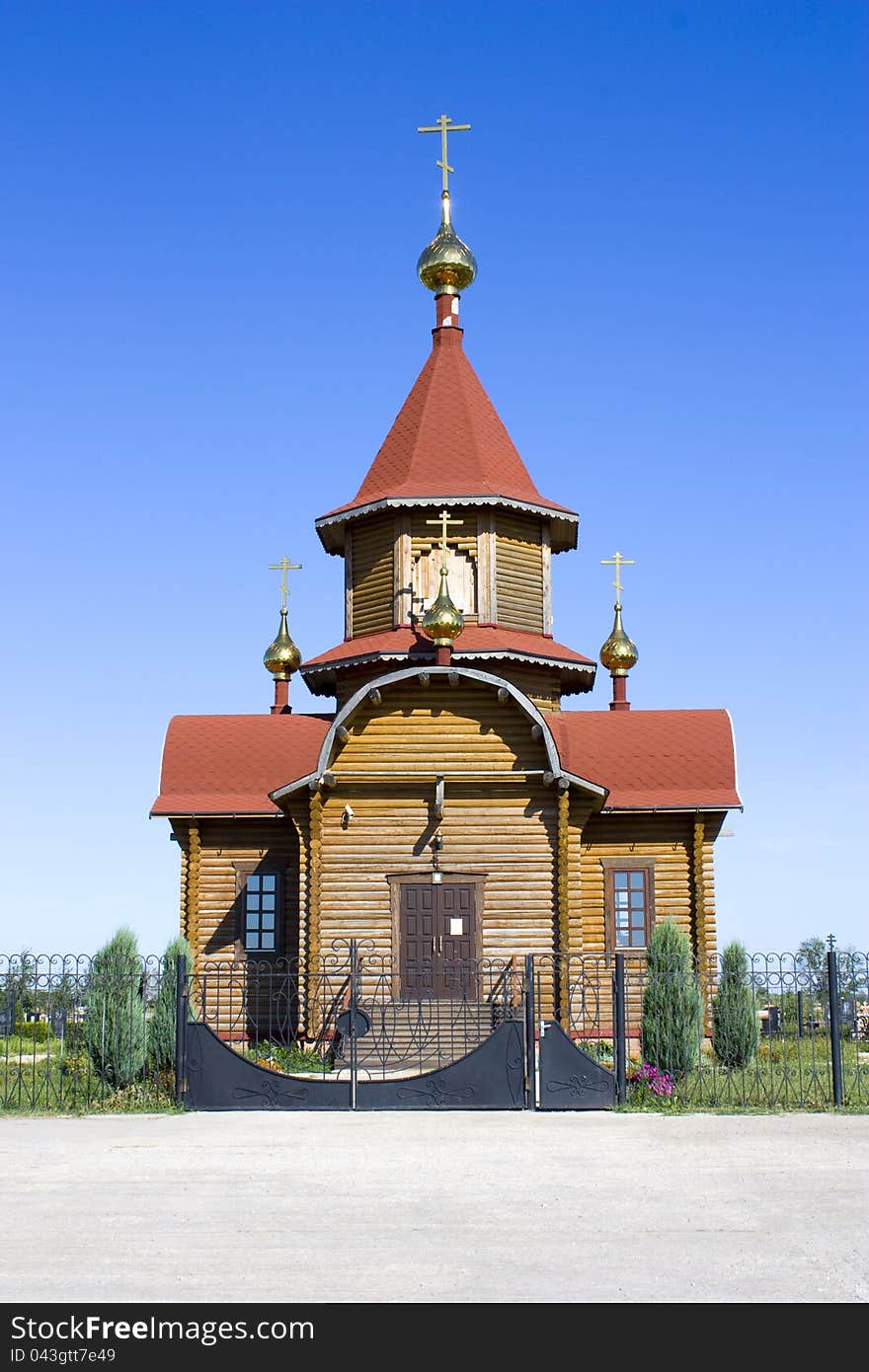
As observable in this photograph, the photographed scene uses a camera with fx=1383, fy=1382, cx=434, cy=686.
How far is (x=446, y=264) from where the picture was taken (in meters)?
24.4

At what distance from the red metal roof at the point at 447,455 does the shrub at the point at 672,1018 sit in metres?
9.10

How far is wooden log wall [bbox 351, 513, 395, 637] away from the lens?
71.9 ft

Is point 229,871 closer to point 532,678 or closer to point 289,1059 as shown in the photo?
point 289,1059

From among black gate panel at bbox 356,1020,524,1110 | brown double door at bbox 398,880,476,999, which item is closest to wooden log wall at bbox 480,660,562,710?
brown double door at bbox 398,880,476,999

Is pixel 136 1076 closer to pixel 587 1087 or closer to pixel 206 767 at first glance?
pixel 587 1087

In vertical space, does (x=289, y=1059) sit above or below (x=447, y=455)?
below

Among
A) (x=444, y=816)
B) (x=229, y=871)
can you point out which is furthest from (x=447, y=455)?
(x=229, y=871)

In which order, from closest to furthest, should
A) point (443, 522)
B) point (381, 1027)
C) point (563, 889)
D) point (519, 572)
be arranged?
point (381, 1027), point (563, 889), point (443, 522), point (519, 572)

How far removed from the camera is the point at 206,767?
21.2 m

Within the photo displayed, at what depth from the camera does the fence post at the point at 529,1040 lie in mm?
13258

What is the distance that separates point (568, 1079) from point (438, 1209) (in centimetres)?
538

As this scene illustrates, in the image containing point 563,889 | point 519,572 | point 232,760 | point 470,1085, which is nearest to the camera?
point 470,1085

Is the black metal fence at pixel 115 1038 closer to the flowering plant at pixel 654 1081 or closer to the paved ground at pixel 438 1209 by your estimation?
the paved ground at pixel 438 1209
